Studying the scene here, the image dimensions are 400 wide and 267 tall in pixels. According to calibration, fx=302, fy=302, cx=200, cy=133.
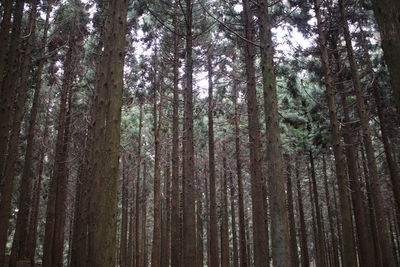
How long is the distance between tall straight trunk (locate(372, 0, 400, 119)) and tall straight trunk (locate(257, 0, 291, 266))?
3576 mm

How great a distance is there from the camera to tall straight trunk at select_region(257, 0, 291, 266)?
608 cm

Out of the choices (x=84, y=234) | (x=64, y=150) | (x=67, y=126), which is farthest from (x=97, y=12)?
(x=84, y=234)

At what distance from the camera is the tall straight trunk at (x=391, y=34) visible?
3.12 meters

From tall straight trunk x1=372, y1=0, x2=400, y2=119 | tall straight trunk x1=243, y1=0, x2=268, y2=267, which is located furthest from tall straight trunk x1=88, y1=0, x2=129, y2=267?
tall straight trunk x1=243, y1=0, x2=268, y2=267

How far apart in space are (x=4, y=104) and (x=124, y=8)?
18.0 ft

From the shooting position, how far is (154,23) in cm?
1605

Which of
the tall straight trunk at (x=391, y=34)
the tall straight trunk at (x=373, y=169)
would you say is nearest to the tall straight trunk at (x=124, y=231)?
the tall straight trunk at (x=373, y=169)

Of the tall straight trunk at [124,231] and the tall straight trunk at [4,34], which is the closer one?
the tall straight trunk at [4,34]

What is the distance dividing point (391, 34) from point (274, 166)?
3.77m

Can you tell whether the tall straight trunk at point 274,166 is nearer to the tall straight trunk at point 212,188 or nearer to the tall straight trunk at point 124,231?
the tall straight trunk at point 212,188

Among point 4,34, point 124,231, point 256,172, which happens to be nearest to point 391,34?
point 4,34

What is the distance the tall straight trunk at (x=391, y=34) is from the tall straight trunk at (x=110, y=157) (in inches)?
191

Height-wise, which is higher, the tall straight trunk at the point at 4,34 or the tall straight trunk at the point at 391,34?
the tall straight trunk at the point at 4,34

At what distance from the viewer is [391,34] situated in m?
3.22
